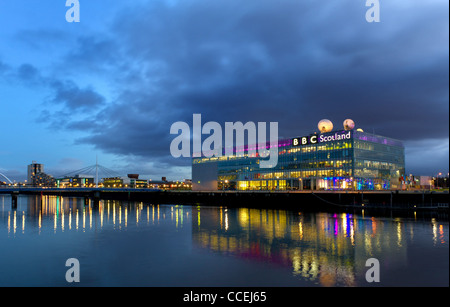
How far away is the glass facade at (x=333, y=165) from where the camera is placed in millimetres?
118000

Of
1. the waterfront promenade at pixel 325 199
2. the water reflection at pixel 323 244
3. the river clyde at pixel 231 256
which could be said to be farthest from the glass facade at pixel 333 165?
the river clyde at pixel 231 256

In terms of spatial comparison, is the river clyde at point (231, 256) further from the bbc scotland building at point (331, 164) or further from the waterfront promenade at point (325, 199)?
the bbc scotland building at point (331, 164)

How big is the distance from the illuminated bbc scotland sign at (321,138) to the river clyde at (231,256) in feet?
221

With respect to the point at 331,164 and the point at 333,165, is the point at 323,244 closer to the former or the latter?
the point at 333,165

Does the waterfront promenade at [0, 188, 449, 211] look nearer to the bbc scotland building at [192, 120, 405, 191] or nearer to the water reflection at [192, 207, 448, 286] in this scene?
the bbc scotland building at [192, 120, 405, 191]

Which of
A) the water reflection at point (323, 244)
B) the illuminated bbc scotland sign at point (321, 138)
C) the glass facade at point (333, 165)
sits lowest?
the water reflection at point (323, 244)

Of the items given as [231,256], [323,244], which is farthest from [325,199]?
[231,256]

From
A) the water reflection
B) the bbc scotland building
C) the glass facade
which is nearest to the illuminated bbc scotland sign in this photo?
the bbc scotland building

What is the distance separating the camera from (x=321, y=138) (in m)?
126

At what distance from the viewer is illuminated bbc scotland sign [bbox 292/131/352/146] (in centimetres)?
11962

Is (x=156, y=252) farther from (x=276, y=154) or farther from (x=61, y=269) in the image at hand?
(x=276, y=154)

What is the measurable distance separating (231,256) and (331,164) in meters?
96.3
